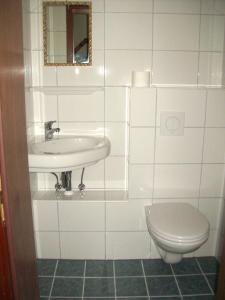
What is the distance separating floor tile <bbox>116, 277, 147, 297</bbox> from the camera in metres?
1.61

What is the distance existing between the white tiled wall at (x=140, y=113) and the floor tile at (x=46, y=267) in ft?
0.17

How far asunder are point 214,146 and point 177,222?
638 millimetres

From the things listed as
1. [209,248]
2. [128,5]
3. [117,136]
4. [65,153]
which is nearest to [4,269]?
[65,153]

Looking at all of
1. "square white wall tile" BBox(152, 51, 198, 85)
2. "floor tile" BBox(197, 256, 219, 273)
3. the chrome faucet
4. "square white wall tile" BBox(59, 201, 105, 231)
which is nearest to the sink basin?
the chrome faucet

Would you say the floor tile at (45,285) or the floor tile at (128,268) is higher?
the floor tile at (128,268)

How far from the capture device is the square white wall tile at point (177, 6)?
5.95 feet

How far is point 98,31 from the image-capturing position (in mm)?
1832

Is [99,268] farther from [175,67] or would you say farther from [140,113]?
[175,67]

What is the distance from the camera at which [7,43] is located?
83cm

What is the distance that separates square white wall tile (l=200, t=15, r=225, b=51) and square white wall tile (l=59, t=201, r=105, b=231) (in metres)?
1.39

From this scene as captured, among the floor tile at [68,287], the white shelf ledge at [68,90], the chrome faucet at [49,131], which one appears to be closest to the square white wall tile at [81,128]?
the chrome faucet at [49,131]

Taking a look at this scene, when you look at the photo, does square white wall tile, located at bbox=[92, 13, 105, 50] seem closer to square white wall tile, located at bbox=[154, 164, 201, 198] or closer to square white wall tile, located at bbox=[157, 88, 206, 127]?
square white wall tile, located at bbox=[157, 88, 206, 127]

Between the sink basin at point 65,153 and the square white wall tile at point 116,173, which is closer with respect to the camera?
the sink basin at point 65,153

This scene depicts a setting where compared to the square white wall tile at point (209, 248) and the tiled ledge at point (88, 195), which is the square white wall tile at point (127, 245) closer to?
the tiled ledge at point (88, 195)
